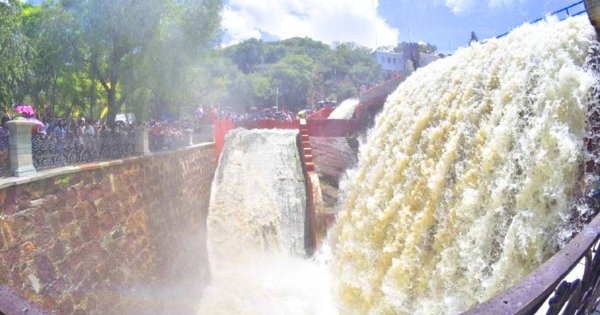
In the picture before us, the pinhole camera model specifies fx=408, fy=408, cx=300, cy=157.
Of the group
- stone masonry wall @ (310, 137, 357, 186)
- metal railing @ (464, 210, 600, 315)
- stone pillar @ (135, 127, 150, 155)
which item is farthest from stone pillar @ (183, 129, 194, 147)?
metal railing @ (464, 210, 600, 315)

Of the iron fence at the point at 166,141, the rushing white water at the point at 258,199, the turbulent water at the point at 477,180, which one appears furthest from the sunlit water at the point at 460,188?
the iron fence at the point at 166,141

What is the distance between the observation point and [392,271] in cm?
634

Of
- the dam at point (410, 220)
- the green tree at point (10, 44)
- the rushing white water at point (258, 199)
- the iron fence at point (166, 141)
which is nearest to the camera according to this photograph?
the dam at point (410, 220)

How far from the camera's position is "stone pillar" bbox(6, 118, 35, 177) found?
5316mm

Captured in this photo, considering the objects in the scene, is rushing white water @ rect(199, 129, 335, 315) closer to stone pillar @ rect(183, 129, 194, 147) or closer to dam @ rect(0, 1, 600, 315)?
dam @ rect(0, 1, 600, 315)

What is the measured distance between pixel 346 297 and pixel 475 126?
3.97 metres

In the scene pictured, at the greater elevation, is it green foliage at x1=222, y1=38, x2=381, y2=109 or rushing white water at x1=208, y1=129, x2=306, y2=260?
green foliage at x1=222, y1=38, x2=381, y2=109

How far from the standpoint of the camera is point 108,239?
719 cm

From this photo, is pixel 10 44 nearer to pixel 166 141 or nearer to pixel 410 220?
pixel 166 141

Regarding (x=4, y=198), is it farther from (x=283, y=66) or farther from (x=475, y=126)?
(x=283, y=66)

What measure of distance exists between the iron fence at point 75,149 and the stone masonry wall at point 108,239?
23 cm

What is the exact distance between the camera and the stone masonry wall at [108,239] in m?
5.16

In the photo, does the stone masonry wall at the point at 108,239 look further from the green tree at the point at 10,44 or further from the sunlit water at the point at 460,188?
the green tree at the point at 10,44

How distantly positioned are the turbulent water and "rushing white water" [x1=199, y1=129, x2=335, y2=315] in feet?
6.40
